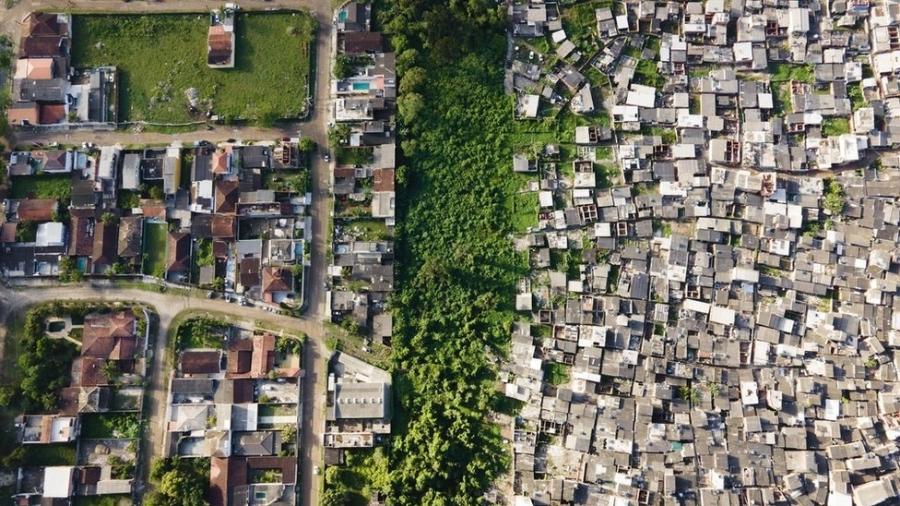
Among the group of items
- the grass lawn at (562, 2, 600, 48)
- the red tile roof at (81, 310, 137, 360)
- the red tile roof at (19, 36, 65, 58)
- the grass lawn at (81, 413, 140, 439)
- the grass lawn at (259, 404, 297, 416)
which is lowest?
the grass lawn at (81, 413, 140, 439)

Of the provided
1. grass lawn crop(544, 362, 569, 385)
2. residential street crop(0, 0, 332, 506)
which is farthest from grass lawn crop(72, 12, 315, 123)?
grass lawn crop(544, 362, 569, 385)

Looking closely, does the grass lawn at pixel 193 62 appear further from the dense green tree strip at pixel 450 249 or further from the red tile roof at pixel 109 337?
the red tile roof at pixel 109 337

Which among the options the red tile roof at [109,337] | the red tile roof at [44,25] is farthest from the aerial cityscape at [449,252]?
Result: the red tile roof at [44,25]

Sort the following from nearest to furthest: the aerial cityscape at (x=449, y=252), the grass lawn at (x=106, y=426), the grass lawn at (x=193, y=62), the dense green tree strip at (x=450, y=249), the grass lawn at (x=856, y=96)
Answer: the dense green tree strip at (x=450, y=249) → the aerial cityscape at (x=449, y=252) → the grass lawn at (x=106, y=426) → the grass lawn at (x=856, y=96) → the grass lawn at (x=193, y=62)

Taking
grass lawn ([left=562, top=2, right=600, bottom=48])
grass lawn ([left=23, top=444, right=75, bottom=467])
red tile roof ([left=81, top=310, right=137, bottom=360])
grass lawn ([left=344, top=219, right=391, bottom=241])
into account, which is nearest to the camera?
grass lawn ([left=23, top=444, right=75, bottom=467])

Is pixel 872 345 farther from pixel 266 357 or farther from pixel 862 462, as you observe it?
pixel 266 357

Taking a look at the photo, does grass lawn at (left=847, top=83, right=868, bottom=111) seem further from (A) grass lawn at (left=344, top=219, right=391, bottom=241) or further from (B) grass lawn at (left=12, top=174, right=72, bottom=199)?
(B) grass lawn at (left=12, top=174, right=72, bottom=199)
